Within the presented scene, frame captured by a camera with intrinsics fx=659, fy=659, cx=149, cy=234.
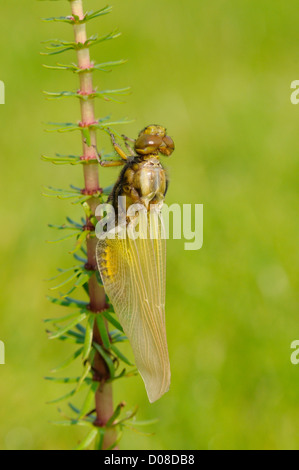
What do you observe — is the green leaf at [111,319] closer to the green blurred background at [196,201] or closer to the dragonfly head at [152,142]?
the dragonfly head at [152,142]

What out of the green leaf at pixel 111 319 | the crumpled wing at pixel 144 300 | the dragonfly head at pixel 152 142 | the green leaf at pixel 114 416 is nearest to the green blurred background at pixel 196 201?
the dragonfly head at pixel 152 142

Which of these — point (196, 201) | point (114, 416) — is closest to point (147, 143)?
point (114, 416)

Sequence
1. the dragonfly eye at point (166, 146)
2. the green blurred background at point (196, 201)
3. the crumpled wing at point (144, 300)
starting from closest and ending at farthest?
the crumpled wing at point (144, 300) < the dragonfly eye at point (166, 146) < the green blurred background at point (196, 201)

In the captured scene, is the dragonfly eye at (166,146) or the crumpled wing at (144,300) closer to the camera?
the crumpled wing at (144,300)

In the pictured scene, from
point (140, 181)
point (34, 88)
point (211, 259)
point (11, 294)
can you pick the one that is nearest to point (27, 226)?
point (11, 294)

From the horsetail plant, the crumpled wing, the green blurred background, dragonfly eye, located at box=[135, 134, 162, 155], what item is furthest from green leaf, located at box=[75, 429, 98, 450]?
the green blurred background

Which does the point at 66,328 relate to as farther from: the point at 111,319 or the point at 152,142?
the point at 152,142
